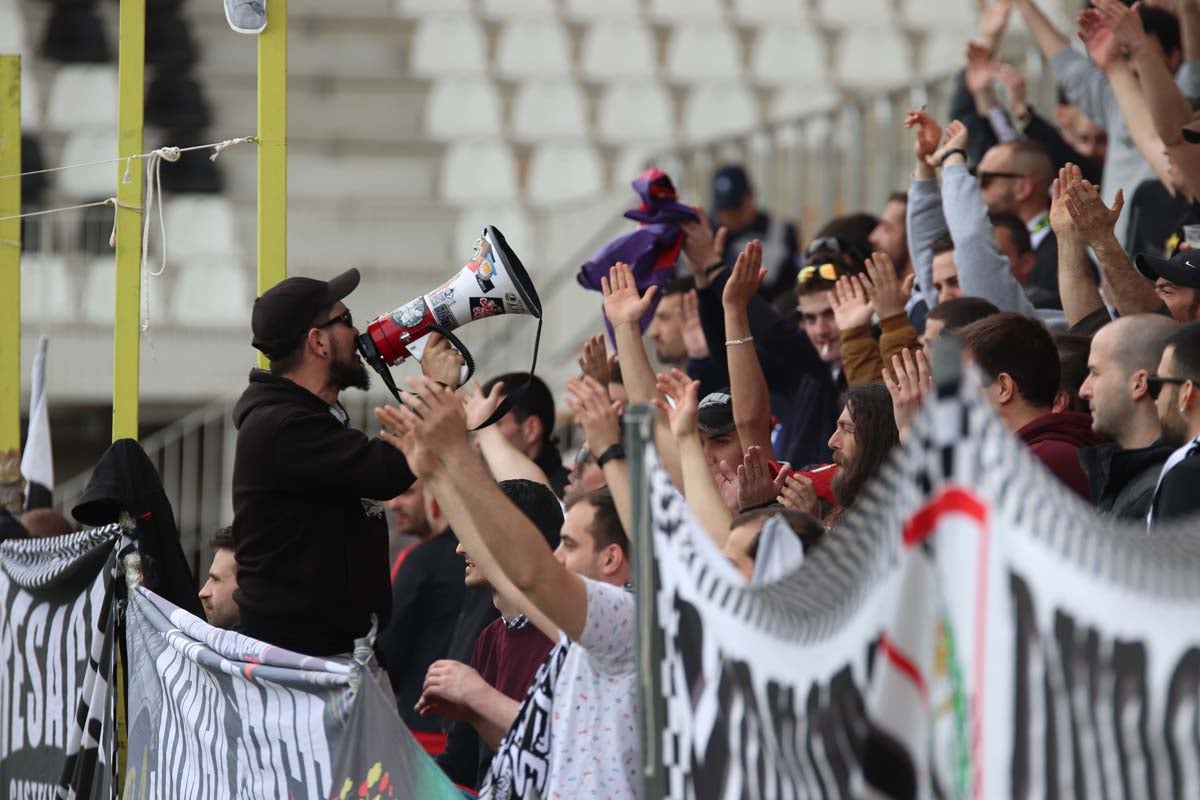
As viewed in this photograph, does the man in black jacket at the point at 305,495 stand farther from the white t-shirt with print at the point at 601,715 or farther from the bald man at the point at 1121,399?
the bald man at the point at 1121,399

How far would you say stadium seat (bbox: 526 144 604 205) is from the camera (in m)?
12.2

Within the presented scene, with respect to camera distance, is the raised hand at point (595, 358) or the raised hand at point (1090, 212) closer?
the raised hand at point (1090, 212)

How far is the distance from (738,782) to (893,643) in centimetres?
57

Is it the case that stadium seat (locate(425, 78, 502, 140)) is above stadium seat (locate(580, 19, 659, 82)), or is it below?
below

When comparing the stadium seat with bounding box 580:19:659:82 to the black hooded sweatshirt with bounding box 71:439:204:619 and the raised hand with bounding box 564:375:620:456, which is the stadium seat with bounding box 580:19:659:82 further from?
the raised hand with bounding box 564:375:620:456

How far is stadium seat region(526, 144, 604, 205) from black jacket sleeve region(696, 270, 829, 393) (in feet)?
21.9

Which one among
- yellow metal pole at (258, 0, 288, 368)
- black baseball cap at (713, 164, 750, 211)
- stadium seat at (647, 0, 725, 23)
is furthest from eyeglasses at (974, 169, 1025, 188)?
stadium seat at (647, 0, 725, 23)

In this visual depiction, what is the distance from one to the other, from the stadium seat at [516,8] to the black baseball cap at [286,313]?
9316mm

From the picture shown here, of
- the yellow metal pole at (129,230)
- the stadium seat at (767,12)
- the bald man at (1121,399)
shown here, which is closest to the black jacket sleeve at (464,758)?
the yellow metal pole at (129,230)

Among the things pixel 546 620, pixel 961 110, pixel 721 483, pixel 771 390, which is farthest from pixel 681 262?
pixel 546 620

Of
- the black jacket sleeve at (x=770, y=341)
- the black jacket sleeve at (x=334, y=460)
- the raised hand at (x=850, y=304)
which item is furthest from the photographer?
the black jacket sleeve at (x=770, y=341)

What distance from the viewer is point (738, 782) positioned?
95.5 inches

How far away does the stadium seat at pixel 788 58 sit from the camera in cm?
1318

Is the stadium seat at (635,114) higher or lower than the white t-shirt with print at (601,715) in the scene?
higher
